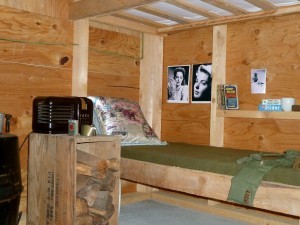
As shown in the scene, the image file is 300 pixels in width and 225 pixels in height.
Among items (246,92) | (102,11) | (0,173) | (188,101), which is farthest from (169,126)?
(0,173)

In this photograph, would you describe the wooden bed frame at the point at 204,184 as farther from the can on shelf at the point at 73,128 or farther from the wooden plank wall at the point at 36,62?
the wooden plank wall at the point at 36,62

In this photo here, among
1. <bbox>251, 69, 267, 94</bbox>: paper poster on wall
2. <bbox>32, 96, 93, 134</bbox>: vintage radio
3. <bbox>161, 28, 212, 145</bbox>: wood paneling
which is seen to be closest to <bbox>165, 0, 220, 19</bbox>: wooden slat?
<bbox>161, 28, 212, 145</bbox>: wood paneling

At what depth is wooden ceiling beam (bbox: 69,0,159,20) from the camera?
2.64m

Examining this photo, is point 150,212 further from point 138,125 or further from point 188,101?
point 188,101

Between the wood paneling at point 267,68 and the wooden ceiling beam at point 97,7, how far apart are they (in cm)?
124

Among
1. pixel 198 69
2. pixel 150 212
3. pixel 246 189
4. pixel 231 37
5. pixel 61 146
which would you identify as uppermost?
pixel 231 37

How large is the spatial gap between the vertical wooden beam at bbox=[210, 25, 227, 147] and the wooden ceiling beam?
1.11 metres

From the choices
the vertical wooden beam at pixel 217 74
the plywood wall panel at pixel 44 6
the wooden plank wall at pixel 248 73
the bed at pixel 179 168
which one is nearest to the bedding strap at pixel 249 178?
the bed at pixel 179 168

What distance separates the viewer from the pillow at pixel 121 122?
3135 millimetres

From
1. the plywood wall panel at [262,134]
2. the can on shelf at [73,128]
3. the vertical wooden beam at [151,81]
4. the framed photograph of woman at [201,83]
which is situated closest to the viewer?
the can on shelf at [73,128]

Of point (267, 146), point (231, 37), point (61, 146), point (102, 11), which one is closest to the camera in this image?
point (61, 146)

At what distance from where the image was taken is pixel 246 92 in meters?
3.36

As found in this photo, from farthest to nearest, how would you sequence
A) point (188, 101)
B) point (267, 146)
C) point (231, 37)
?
1. point (188, 101)
2. point (231, 37)
3. point (267, 146)

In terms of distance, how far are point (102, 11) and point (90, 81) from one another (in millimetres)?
822
